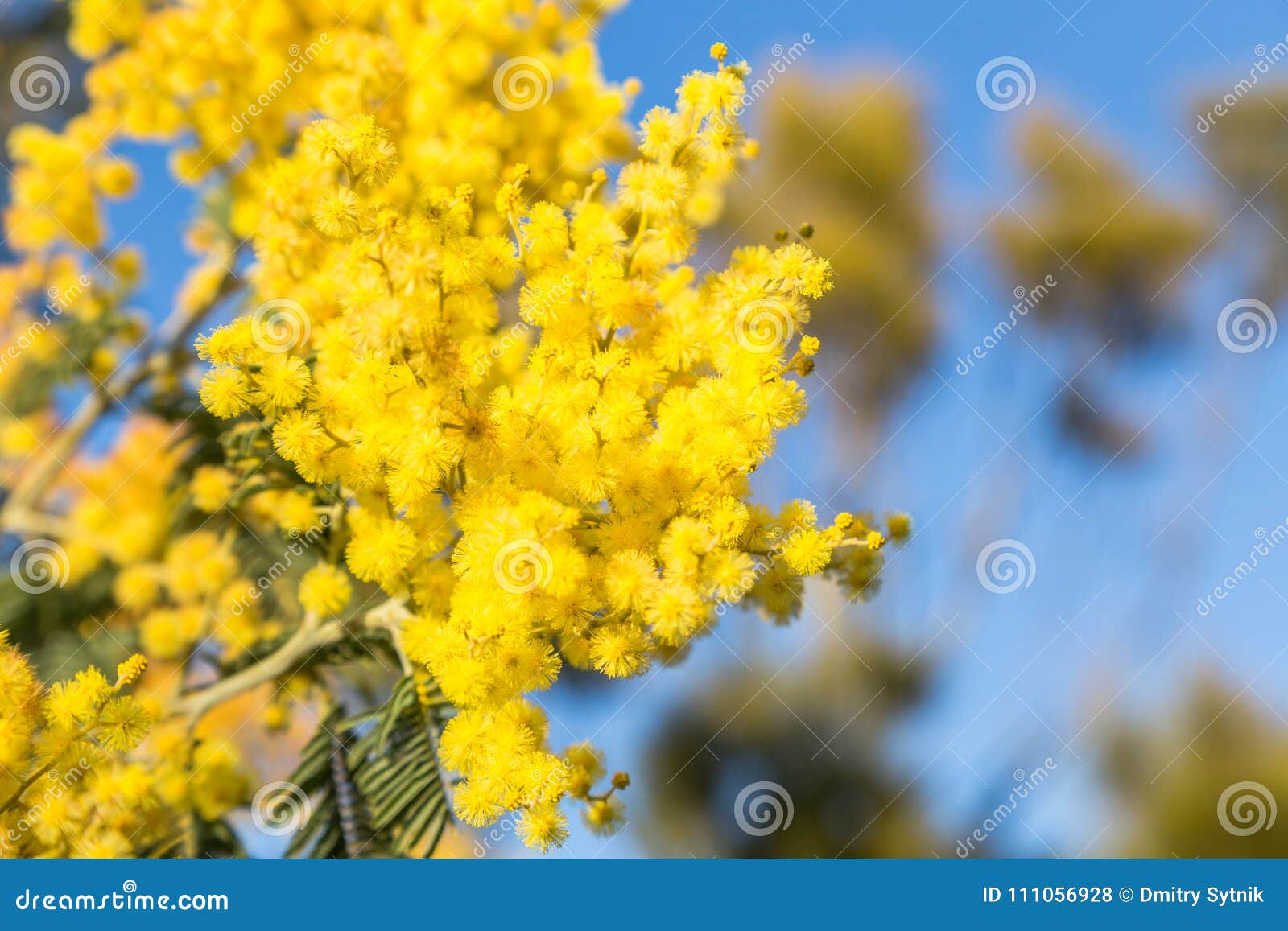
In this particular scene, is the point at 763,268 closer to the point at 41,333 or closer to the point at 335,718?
the point at 335,718

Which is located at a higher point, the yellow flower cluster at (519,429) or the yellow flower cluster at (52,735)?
the yellow flower cluster at (519,429)

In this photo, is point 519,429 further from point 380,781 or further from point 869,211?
point 869,211

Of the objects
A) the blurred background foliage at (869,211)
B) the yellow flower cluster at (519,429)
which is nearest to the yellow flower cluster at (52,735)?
the yellow flower cluster at (519,429)

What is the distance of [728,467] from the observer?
490mm

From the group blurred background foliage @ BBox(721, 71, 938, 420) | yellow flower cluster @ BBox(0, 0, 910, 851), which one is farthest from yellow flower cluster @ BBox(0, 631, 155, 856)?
blurred background foliage @ BBox(721, 71, 938, 420)

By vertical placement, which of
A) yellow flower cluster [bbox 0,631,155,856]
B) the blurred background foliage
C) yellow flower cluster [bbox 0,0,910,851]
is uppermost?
the blurred background foliage

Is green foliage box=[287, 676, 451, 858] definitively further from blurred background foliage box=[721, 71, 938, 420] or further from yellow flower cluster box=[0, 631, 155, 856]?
blurred background foliage box=[721, 71, 938, 420]

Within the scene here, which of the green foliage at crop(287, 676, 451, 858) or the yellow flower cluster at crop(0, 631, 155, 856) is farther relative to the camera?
the green foliage at crop(287, 676, 451, 858)

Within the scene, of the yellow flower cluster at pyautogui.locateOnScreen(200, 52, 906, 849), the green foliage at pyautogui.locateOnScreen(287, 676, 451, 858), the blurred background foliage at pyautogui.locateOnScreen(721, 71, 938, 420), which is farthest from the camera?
the blurred background foliage at pyautogui.locateOnScreen(721, 71, 938, 420)

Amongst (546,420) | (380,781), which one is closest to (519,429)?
(546,420)

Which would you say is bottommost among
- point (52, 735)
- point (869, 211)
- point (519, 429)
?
point (52, 735)

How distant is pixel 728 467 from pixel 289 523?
0.34 meters

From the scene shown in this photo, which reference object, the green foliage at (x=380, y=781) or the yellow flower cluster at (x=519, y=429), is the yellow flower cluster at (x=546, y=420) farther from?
the green foliage at (x=380, y=781)

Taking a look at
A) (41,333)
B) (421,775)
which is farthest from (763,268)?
(41,333)
